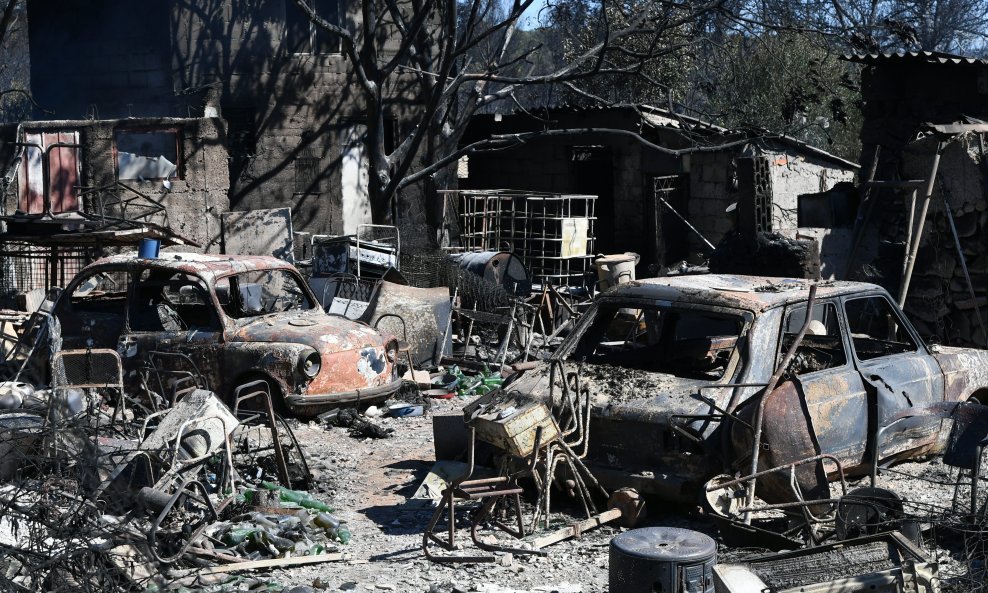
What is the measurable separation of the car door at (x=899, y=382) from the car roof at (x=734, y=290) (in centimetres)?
22

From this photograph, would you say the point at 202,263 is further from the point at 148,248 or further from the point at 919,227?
the point at 919,227

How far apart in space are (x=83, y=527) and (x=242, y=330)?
501 centimetres

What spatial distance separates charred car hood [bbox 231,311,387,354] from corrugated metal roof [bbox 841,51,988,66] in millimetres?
7487

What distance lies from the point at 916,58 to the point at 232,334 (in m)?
9.10

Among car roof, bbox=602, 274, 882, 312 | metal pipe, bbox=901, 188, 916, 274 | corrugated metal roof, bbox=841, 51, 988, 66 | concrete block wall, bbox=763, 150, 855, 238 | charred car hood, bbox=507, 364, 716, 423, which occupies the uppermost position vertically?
corrugated metal roof, bbox=841, 51, 988, 66

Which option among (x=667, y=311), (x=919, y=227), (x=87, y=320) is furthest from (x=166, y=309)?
(x=919, y=227)

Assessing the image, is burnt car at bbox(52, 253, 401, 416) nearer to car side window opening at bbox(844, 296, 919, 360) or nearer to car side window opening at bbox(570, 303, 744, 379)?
car side window opening at bbox(570, 303, 744, 379)

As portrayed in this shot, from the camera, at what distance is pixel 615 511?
20.8ft

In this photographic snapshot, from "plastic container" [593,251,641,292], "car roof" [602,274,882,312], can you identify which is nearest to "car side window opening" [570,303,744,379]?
"car roof" [602,274,882,312]

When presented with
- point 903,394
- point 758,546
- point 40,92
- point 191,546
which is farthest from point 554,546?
point 40,92

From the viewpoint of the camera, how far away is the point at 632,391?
657 cm

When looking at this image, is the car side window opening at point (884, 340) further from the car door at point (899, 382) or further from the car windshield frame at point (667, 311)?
the car windshield frame at point (667, 311)

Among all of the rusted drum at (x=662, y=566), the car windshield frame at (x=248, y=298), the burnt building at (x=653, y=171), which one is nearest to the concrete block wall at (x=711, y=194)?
the burnt building at (x=653, y=171)

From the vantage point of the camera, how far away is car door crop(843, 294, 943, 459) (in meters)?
6.89
